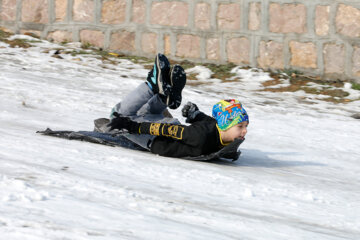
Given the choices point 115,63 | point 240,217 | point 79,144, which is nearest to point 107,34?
point 115,63

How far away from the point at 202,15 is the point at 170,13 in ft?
1.58

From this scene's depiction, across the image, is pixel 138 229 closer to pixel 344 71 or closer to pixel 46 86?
pixel 46 86

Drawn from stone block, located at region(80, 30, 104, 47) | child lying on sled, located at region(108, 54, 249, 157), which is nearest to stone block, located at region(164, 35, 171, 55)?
stone block, located at region(80, 30, 104, 47)

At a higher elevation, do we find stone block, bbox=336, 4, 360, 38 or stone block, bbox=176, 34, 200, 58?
stone block, bbox=336, 4, 360, 38

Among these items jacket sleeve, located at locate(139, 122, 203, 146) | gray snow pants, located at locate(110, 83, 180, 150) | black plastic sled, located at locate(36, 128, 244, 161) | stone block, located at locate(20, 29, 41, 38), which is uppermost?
stone block, located at locate(20, 29, 41, 38)

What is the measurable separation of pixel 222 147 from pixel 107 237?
2.15 meters

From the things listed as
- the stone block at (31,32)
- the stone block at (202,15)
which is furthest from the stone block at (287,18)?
the stone block at (31,32)

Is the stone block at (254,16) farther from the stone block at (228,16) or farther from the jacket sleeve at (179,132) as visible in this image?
the jacket sleeve at (179,132)

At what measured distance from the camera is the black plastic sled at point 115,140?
4.05 metres

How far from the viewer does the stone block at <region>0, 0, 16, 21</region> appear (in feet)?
31.6

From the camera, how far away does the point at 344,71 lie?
7957mm

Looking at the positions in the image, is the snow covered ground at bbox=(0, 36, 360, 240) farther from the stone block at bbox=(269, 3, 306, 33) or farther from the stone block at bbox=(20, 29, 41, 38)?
the stone block at bbox=(20, 29, 41, 38)

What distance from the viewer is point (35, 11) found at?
31.3 ft

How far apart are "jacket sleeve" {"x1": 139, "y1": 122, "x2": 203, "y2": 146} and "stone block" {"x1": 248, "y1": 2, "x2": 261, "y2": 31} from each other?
4.63 metres
